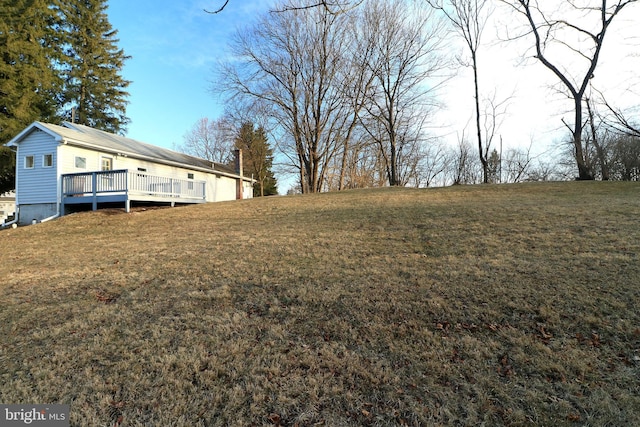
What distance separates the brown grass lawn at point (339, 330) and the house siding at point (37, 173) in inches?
316

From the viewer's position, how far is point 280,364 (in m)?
2.73

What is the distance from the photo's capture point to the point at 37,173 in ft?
43.8

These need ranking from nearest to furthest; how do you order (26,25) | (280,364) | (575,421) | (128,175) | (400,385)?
(575,421) → (400,385) → (280,364) → (128,175) → (26,25)

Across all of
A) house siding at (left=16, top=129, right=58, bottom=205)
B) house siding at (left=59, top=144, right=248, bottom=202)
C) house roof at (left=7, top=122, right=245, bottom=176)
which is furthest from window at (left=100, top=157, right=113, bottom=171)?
house siding at (left=16, top=129, right=58, bottom=205)

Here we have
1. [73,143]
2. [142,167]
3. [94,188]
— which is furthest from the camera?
[142,167]

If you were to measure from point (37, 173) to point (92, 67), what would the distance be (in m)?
16.3

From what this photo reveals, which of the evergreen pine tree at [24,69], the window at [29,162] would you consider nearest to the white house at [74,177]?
the window at [29,162]

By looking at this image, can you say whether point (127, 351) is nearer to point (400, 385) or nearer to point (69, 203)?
point (400, 385)

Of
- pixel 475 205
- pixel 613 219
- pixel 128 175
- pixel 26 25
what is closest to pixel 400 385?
pixel 613 219

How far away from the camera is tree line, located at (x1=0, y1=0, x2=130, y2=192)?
17.8 metres

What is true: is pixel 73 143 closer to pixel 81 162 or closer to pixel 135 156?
Result: pixel 81 162

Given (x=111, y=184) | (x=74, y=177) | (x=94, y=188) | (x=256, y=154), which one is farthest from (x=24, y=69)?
(x=256, y=154)

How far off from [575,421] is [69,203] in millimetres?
16522

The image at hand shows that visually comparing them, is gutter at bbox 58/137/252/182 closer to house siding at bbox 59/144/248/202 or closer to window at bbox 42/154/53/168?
house siding at bbox 59/144/248/202
